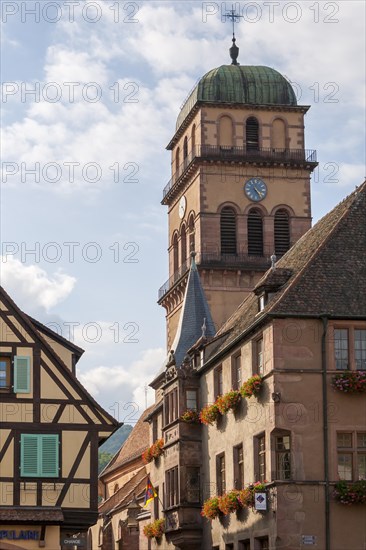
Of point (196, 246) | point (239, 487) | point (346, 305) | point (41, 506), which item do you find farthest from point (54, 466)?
point (196, 246)

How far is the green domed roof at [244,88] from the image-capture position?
8969 cm

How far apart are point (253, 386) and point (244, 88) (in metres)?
48.3

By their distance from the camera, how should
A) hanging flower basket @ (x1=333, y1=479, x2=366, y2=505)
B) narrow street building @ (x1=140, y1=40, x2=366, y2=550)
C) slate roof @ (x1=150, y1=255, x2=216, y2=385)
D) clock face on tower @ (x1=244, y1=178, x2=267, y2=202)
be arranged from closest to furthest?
hanging flower basket @ (x1=333, y1=479, x2=366, y2=505) → narrow street building @ (x1=140, y1=40, x2=366, y2=550) → slate roof @ (x1=150, y1=255, x2=216, y2=385) → clock face on tower @ (x1=244, y1=178, x2=267, y2=202)

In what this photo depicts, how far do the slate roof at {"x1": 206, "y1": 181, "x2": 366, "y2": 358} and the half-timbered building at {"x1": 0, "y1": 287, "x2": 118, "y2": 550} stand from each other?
621 centimetres

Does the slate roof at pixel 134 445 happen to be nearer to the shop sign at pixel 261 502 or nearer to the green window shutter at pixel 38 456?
the green window shutter at pixel 38 456

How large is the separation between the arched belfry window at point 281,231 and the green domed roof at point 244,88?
7.41 metres

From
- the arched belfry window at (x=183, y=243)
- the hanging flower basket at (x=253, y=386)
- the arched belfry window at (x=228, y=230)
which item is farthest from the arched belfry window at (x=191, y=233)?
the hanging flower basket at (x=253, y=386)

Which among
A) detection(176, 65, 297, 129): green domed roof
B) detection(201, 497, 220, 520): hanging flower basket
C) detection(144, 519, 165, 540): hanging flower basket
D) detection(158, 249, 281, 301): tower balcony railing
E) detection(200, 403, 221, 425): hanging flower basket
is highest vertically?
detection(176, 65, 297, 129): green domed roof

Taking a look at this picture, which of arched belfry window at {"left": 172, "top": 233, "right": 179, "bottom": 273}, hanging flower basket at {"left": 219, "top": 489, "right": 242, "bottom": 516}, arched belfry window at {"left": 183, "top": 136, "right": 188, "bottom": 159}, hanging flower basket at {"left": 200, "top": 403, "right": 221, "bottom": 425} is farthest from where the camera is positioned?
arched belfry window at {"left": 172, "top": 233, "right": 179, "bottom": 273}

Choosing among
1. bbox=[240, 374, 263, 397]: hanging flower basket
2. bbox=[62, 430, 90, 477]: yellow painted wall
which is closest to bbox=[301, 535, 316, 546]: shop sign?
bbox=[240, 374, 263, 397]: hanging flower basket

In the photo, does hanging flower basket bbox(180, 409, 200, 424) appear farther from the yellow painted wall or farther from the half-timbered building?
the yellow painted wall

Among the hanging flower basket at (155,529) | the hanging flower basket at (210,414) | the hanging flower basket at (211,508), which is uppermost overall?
the hanging flower basket at (210,414)

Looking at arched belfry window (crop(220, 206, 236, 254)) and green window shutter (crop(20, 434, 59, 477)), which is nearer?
green window shutter (crop(20, 434, 59, 477))

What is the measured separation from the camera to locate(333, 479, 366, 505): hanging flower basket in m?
41.5
